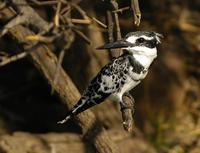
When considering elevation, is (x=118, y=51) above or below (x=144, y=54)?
below

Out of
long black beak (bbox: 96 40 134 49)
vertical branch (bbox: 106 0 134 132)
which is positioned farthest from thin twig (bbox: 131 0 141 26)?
long black beak (bbox: 96 40 134 49)

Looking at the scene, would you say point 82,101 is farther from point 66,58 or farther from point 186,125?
point 186,125

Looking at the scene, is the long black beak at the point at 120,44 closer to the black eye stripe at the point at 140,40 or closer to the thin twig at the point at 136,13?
the black eye stripe at the point at 140,40

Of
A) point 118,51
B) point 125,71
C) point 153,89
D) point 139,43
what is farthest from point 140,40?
point 153,89

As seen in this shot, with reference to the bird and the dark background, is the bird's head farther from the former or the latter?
the dark background

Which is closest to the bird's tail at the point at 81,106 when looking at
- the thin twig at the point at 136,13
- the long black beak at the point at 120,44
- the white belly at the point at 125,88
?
the white belly at the point at 125,88

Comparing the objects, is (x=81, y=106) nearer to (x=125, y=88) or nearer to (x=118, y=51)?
(x=125, y=88)

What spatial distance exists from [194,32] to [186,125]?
988 millimetres

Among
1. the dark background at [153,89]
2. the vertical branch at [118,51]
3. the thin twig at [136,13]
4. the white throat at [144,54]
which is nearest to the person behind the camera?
the thin twig at [136,13]

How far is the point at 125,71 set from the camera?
371cm

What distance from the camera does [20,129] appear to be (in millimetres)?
5852

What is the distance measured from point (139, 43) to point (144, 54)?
3.8 inches

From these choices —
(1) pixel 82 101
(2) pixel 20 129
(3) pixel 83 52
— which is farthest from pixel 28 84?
(1) pixel 82 101

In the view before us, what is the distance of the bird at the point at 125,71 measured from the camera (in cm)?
348
